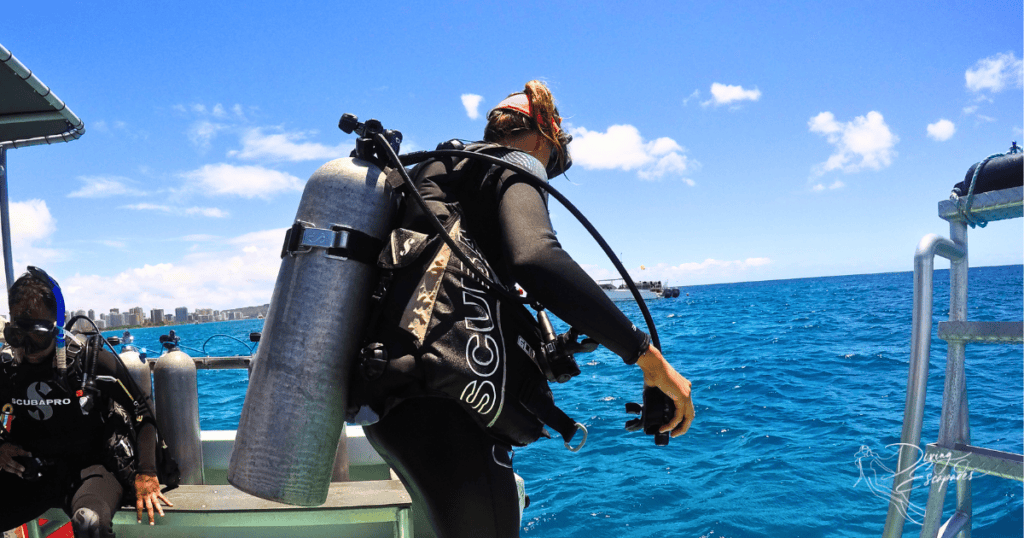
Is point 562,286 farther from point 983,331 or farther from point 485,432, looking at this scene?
point 983,331

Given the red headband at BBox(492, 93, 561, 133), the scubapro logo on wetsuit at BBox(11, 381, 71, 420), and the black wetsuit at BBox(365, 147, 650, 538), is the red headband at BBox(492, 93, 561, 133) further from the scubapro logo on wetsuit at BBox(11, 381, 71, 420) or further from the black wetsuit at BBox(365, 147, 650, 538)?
the scubapro logo on wetsuit at BBox(11, 381, 71, 420)

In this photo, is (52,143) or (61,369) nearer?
(61,369)

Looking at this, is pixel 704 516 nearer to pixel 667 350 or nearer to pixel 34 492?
pixel 34 492

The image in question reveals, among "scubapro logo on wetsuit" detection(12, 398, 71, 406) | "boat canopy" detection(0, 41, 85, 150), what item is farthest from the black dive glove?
"boat canopy" detection(0, 41, 85, 150)

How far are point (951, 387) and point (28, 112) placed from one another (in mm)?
4657

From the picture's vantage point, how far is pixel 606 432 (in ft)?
28.0

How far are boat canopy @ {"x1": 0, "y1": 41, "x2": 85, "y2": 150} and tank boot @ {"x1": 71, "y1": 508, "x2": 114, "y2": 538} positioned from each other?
7.16ft

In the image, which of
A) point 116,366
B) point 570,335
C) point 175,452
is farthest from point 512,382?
point 175,452

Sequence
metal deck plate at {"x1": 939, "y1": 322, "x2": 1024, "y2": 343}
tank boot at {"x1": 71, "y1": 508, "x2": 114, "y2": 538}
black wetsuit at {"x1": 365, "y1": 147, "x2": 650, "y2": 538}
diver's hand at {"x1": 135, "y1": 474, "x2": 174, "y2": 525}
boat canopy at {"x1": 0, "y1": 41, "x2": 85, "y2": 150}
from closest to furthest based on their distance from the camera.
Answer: metal deck plate at {"x1": 939, "y1": 322, "x2": 1024, "y2": 343}, black wetsuit at {"x1": 365, "y1": 147, "x2": 650, "y2": 538}, tank boot at {"x1": 71, "y1": 508, "x2": 114, "y2": 538}, diver's hand at {"x1": 135, "y1": 474, "x2": 174, "y2": 525}, boat canopy at {"x1": 0, "y1": 41, "x2": 85, "y2": 150}

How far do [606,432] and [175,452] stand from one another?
6.26m

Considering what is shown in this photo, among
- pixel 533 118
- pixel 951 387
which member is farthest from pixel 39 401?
pixel 951 387

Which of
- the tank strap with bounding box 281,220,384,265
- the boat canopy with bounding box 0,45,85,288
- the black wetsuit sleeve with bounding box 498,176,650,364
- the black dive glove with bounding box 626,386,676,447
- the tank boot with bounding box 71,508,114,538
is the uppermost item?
the boat canopy with bounding box 0,45,85,288

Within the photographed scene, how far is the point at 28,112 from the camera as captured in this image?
11.8ft

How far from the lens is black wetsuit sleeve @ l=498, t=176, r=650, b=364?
1.21 m
